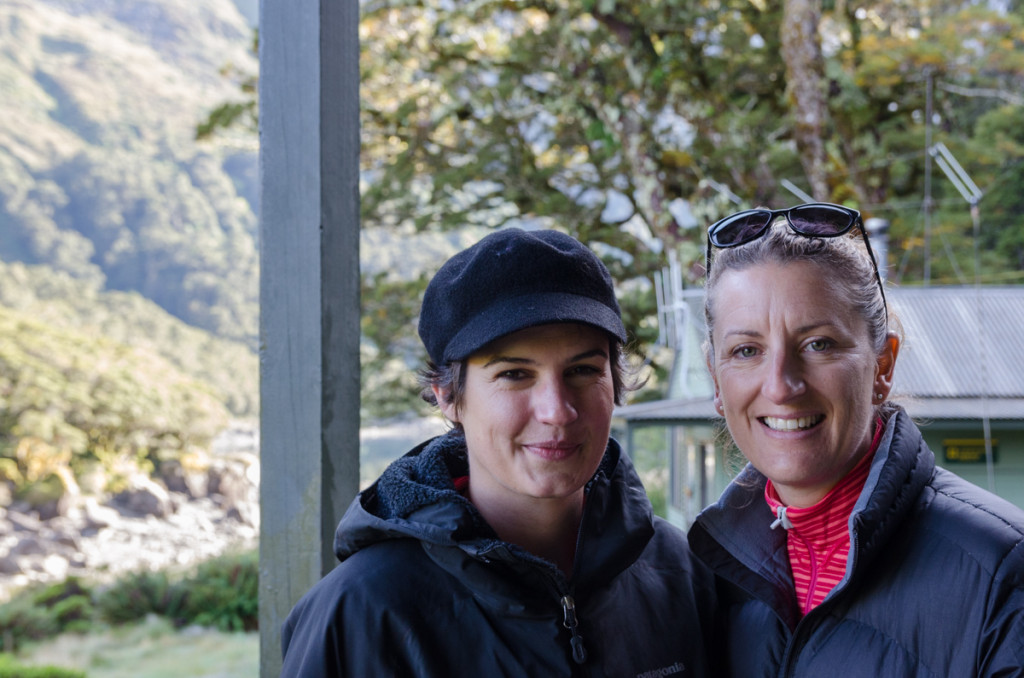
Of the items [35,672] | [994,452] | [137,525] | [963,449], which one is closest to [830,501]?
[963,449]

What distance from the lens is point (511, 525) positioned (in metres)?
1.66

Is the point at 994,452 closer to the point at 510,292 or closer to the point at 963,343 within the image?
the point at 963,343

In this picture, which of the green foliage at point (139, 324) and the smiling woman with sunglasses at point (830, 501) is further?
the green foliage at point (139, 324)

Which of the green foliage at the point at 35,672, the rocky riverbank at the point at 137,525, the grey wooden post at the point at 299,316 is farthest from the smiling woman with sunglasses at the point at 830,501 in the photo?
the rocky riverbank at the point at 137,525

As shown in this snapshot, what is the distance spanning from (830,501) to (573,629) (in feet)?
1.85

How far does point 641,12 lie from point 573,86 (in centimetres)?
133

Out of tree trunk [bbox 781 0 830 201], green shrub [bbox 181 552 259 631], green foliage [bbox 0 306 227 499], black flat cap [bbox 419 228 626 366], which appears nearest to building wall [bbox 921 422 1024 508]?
tree trunk [bbox 781 0 830 201]

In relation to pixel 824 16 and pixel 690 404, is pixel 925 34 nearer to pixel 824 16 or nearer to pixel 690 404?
pixel 824 16

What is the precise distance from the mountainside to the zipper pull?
27090 millimetres

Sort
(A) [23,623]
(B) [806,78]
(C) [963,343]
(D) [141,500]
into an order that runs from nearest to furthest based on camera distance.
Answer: (C) [963,343]
(B) [806,78]
(A) [23,623]
(D) [141,500]

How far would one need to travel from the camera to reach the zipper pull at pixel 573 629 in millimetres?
1456

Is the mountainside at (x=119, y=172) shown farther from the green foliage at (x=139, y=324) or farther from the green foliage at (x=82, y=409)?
the green foliage at (x=82, y=409)

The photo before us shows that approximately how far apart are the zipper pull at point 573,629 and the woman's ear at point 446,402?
0.40m

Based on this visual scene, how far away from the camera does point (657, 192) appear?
37.4 feet
